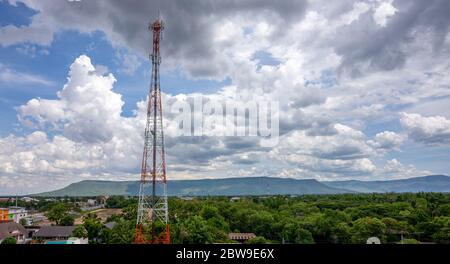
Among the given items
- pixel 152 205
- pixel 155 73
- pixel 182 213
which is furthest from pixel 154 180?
pixel 182 213

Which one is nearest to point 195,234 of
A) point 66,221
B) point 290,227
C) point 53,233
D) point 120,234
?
point 120,234

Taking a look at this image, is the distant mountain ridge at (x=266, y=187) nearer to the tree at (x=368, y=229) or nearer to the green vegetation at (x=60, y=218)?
the green vegetation at (x=60, y=218)

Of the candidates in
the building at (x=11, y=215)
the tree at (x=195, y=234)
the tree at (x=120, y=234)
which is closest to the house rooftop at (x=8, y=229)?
the building at (x=11, y=215)

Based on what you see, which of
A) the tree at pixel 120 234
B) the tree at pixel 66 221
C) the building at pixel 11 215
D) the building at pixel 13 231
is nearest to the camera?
the tree at pixel 120 234

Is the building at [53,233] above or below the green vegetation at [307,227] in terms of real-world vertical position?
below
